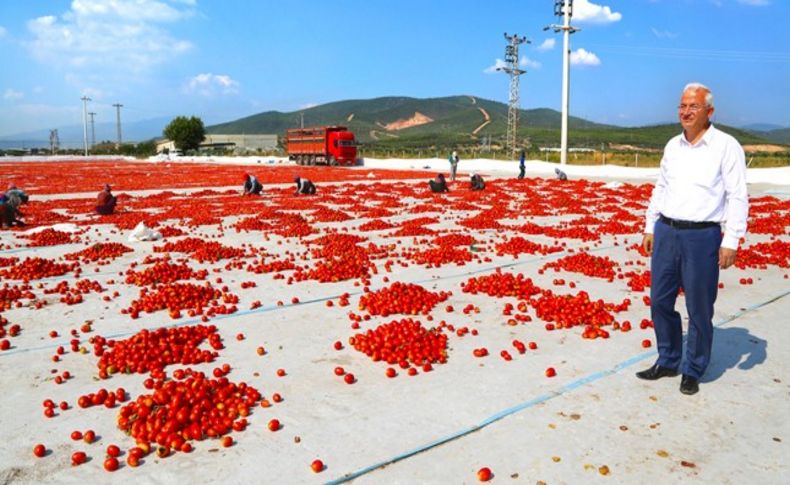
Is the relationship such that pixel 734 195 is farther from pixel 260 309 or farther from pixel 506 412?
pixel 260 309

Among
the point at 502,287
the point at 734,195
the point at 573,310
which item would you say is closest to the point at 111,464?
the point at 734,195

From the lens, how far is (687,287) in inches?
196

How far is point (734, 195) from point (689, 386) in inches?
71.5

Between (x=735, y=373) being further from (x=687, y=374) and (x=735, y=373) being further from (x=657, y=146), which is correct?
(x=657, y=146)

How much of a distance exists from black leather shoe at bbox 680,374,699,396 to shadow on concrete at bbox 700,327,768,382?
417 millimetres

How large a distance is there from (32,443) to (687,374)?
5.80 meters

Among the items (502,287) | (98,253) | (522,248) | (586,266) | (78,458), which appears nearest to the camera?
(78,458)

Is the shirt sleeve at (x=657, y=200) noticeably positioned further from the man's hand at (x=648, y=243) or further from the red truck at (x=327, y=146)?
the red truck at (x=327, y=146)

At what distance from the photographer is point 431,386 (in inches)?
213

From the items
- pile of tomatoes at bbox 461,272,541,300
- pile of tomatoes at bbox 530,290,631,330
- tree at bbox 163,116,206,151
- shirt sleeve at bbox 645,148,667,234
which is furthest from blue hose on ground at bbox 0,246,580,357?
tree at bbox 163,116,206,151

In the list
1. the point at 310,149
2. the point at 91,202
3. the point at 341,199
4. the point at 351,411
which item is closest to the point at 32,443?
the point at 351,411

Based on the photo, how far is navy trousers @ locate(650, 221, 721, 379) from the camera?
486 centimetres

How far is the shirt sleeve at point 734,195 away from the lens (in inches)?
185

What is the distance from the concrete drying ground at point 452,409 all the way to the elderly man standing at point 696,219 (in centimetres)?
69
